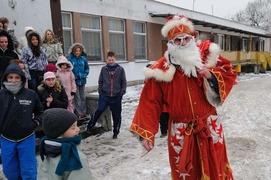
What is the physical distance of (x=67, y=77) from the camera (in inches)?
220

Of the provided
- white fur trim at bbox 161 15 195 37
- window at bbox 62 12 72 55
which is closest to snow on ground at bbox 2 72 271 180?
white fur trim at bbox 161 15 195 37

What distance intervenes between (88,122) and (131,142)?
105cm

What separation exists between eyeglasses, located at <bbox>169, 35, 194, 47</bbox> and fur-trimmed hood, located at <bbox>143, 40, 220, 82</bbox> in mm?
147

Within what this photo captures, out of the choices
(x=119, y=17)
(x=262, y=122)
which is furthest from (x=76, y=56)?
(x=119, y=17)

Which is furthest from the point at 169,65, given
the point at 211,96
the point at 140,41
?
the point at 140,41

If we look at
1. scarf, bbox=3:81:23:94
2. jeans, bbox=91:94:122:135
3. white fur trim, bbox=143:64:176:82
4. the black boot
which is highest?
white fur trim, bbox=143:64:176:82

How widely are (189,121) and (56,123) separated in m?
1.21

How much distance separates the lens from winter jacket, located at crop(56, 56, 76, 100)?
5.55 metres

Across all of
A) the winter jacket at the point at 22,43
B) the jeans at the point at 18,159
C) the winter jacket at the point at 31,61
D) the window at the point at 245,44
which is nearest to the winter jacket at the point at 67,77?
the winter jacket at the point at 31,61

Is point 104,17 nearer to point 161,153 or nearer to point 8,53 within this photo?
point 8,53

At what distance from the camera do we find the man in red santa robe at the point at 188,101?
2684 millimetres

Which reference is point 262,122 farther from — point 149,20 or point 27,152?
point 149,20

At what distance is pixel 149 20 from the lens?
15.5m

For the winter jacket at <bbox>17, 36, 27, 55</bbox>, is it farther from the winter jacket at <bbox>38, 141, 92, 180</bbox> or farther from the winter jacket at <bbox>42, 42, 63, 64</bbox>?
the winter jacket at <bbox>38, 141, 92, 180</bbox>
